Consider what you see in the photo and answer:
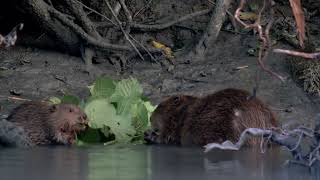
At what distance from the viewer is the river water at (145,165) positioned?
11.0ft

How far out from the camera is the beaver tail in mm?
5043

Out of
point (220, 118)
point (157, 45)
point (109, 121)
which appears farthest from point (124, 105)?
point (157, 45)

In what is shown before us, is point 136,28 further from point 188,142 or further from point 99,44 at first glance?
point 188,142

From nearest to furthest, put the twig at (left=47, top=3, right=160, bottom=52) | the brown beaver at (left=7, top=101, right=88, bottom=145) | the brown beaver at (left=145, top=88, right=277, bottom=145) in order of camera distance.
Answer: the brown beaver at (left=145, top=88, right=277, bottom=145) < the brown beaver at (left=7, top=101, right=88, bottom=145) < the twig at (left=47, top=3, right=160, bottom=52)

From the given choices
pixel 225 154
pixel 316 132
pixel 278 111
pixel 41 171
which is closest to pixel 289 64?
pixel 278 111

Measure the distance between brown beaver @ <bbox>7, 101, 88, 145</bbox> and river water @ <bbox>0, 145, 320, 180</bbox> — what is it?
458 millimetres

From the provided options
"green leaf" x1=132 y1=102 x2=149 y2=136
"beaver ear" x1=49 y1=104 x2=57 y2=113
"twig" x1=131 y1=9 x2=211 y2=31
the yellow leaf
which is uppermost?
"twig" x1=131 y1=9 x2=211 y2=31

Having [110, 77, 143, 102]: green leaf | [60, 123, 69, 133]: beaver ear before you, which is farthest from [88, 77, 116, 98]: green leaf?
[60, 123, 69, 133]: beaver ear

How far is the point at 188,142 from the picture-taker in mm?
5262

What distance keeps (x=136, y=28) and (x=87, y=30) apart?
0.48 meters

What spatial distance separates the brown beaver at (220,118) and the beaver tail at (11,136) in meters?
0.86

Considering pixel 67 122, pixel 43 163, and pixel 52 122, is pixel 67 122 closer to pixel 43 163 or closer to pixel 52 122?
pixel 52 122

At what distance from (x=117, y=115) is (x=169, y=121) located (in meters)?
0.34

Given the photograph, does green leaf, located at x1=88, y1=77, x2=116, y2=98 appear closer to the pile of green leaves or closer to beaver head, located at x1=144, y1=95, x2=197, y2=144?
the pile of green leaves
